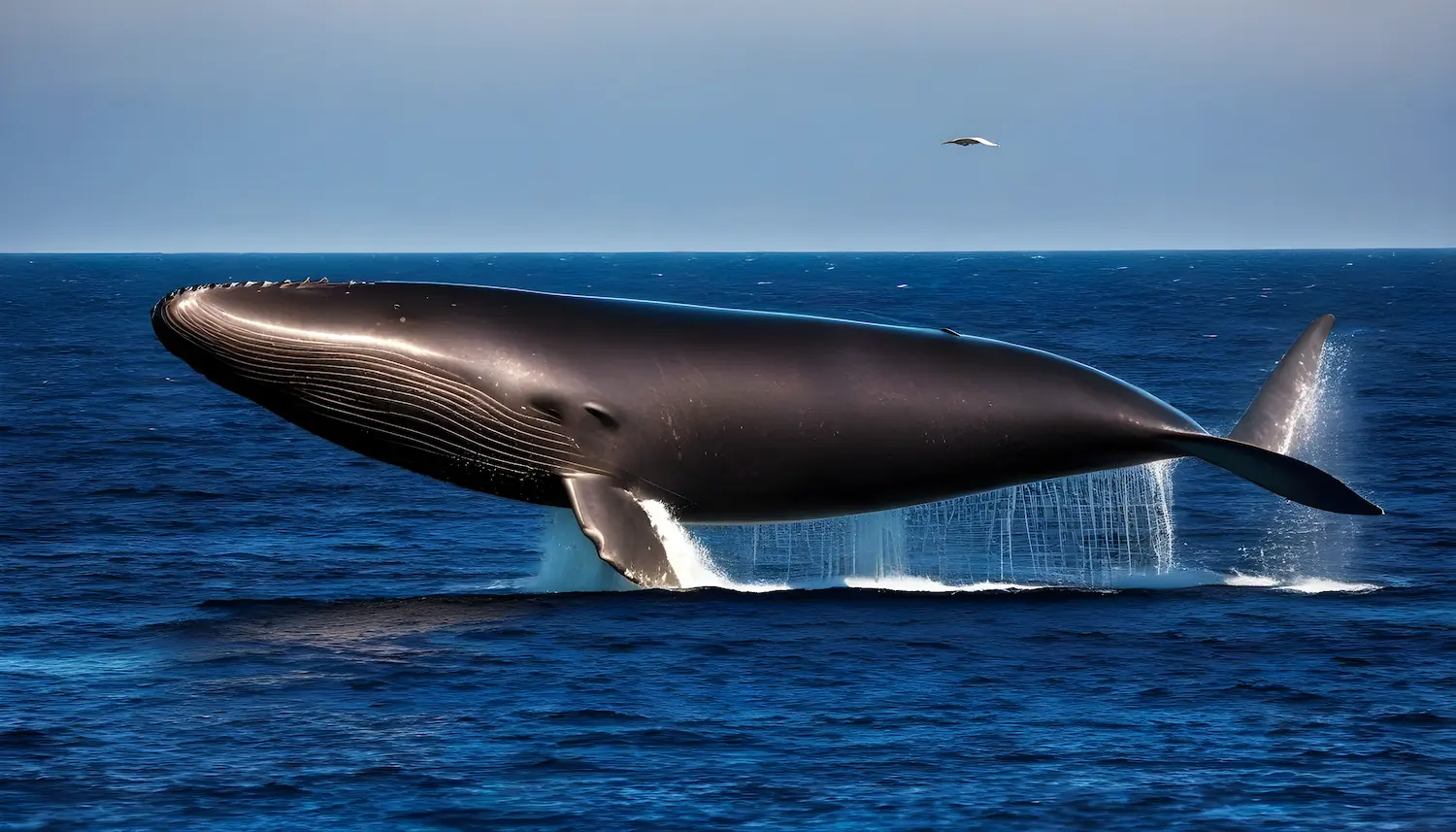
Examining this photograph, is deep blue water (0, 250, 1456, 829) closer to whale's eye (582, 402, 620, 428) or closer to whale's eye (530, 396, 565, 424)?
whale's eye (582, 402, 620, 428)

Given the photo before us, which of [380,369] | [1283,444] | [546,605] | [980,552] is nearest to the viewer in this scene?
[380,369]

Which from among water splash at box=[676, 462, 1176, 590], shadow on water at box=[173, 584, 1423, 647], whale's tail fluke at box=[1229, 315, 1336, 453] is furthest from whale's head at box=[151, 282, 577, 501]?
whale's tail fluke at box=[1229, 315, 1336, 453]

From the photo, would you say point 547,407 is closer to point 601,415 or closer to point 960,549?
point 601,415

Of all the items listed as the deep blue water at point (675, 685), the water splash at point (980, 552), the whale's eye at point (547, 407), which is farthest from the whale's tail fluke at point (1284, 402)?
the whale's eye at point (547, 407)

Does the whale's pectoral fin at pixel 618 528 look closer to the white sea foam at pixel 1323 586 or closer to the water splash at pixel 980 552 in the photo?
the water splash at pixel 980 552

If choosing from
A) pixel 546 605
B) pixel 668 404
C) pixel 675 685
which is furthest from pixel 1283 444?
pixel 546 605

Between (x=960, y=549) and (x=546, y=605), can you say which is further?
(x=960, y=549)

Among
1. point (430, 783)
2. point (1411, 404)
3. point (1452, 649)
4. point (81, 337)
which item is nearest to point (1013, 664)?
point (1452, 649)

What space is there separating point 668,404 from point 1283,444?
8.62 meters

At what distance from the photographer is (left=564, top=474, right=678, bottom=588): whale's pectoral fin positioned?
2427 centimetres

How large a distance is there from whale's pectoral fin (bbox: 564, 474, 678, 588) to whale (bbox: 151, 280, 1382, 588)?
0.03 meters

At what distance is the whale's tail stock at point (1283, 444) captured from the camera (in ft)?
80.5

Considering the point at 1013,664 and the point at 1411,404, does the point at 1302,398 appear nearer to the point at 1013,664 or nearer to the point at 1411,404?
the point at 1013,664

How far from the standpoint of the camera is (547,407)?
24.9 meters
